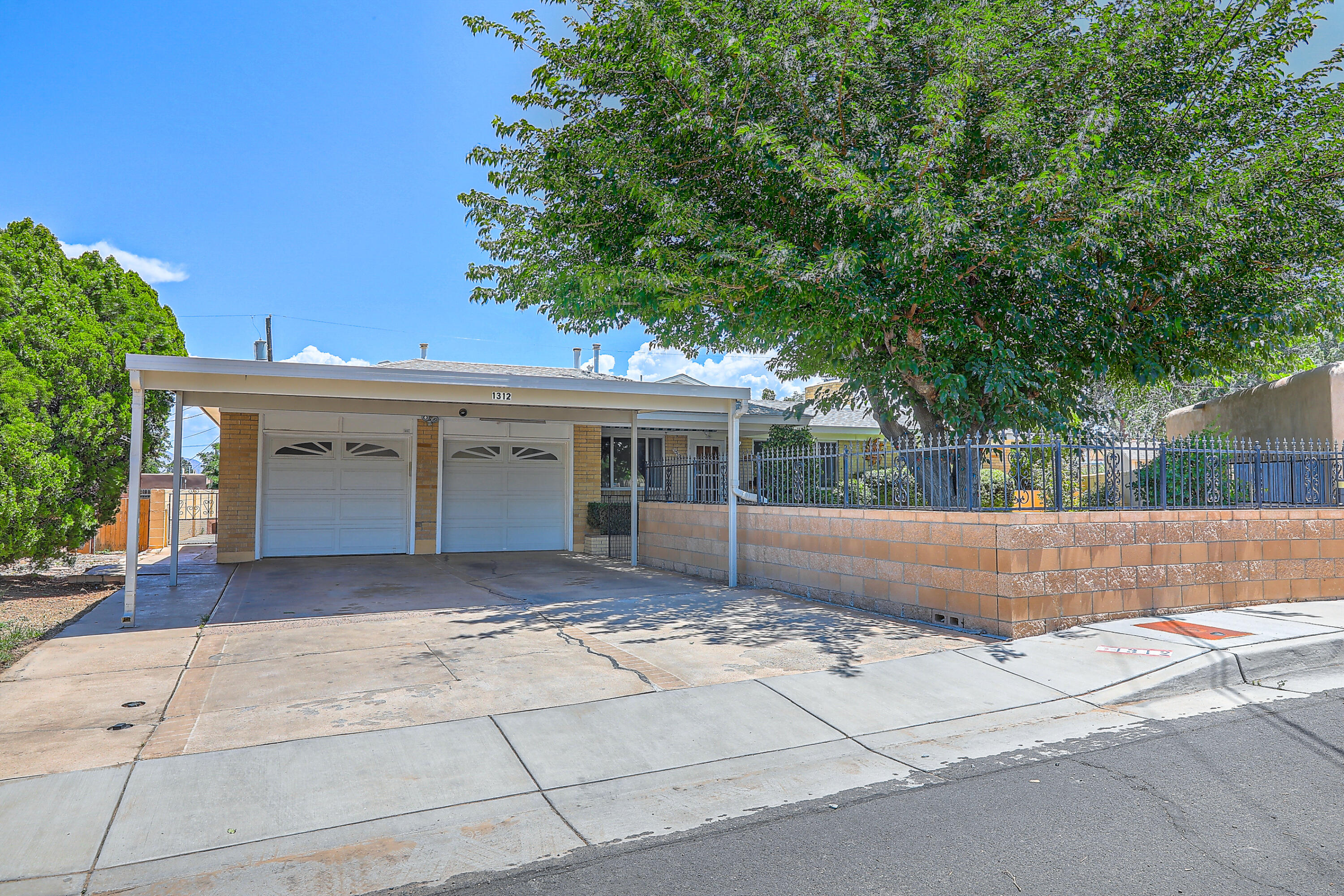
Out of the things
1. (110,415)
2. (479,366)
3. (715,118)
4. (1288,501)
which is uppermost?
(715,118)

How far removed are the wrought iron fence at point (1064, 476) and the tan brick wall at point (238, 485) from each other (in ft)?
31.0

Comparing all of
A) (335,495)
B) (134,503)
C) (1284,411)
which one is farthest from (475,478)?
(1284,411)

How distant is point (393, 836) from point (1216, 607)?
29.5 ft

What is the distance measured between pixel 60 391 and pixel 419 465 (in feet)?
19.9

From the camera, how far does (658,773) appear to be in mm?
4805

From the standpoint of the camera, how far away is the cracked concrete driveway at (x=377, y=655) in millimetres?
5461

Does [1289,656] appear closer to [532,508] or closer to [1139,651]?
[1139,651]

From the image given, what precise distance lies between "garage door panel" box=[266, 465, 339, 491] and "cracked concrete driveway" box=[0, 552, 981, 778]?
11.8 ft

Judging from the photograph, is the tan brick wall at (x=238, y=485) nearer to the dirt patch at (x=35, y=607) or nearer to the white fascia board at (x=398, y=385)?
the dirt patch at (x=35, y=607)

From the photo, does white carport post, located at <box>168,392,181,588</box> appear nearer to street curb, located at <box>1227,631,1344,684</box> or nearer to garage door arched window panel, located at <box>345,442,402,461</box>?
garage door arched window panel, located at <box>345,442,402,461</box>

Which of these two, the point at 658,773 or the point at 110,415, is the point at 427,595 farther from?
the point at 658,773

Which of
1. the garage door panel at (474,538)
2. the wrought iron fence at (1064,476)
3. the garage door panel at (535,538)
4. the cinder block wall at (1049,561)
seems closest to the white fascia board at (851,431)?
the garage door panel at (535,538)

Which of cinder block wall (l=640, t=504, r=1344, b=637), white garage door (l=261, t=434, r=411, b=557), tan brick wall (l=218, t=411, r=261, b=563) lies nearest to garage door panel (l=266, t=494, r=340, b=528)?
white garage door (l=261, t=434, r=411, b=557)

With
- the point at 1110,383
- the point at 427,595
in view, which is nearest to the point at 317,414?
the point at 427,595
